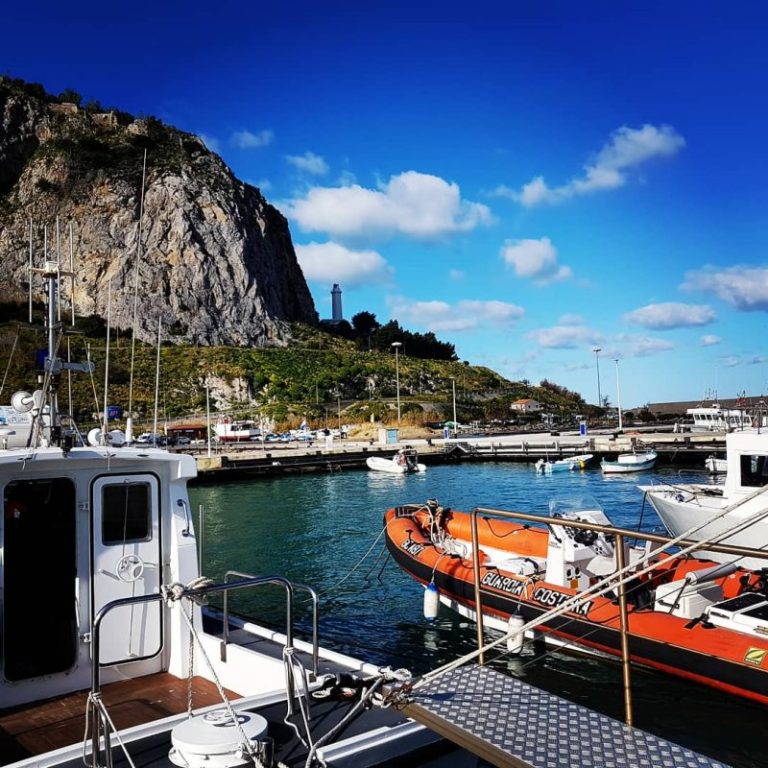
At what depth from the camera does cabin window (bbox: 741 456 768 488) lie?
1675 centimetres

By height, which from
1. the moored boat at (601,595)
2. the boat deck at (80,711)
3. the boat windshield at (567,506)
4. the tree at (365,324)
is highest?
the tree at (365,324)

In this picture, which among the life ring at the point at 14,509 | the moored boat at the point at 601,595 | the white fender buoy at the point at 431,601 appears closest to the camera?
the life ring at the point at 14,509

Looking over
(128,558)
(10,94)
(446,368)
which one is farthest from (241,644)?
(10,94)

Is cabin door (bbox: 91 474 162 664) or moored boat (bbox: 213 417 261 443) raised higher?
moored boat (bbox: 213 417 261 443)

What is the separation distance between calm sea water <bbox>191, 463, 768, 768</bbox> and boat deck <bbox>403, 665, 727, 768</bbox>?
3148 millimetres

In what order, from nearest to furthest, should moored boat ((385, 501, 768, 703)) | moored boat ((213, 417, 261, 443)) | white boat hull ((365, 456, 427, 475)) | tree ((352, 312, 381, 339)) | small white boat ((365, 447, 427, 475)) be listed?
moored boat ((385, 501, 768, 703)) → white boat hull ((365, 456, 427, 475)) → small white boat ((365, 447, 427, 475)) → moored boat ((213, 417, 261, 443)) → tree ((352, 312, 381, 339))

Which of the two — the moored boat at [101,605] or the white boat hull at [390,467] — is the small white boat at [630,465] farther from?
the moored boat at [101,605]

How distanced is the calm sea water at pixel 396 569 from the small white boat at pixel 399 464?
116cm

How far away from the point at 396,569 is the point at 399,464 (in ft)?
85.9

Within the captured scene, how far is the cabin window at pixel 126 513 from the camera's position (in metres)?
6.71

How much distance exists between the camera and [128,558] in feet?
22.2

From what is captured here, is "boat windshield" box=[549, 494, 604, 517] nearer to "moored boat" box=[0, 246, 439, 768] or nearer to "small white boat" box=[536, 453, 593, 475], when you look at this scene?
"moored boat" box=[0, 246, 439, 768]

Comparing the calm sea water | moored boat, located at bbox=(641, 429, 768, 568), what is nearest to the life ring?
the calm sea water

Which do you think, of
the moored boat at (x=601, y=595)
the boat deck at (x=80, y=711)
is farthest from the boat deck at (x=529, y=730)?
the boat deck at (x=80, y=711)
